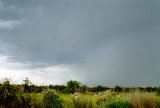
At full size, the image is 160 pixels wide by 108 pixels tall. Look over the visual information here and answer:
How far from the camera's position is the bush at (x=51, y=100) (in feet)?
76.6

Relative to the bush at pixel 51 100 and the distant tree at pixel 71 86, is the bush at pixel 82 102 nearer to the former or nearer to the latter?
the bush at pixel 51 100

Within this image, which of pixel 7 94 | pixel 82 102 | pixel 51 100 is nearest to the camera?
pixel 51 100

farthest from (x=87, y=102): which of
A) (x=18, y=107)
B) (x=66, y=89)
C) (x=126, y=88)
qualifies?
(x=126, y=88)

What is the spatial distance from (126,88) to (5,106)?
72.2 feet

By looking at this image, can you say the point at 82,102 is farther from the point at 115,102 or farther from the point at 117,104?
the point at 117,104

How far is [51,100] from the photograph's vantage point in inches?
926

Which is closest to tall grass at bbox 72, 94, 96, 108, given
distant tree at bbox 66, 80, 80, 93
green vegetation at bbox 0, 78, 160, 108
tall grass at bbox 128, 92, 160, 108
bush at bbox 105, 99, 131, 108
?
green vegetation at bbox 0, 78, 160, 108

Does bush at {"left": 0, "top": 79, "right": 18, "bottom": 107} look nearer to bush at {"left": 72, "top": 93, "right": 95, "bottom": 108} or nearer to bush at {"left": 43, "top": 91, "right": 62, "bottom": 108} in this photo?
bush at {"left": 43, "top": 91, "right": 62, "bottom": 108}

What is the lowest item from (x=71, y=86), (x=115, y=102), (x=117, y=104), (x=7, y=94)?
(x=117, y=104)

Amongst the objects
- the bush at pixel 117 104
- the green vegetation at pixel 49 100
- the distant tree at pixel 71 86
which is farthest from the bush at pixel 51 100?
the distant tree at pixel 71 86

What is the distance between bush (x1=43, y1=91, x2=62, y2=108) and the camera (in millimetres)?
23344

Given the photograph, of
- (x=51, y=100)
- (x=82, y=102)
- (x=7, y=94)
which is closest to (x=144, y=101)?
(x=82, y=102)

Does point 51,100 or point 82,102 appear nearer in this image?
point 51,100

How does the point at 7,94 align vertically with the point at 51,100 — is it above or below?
above
